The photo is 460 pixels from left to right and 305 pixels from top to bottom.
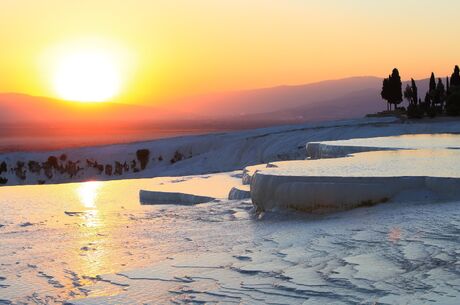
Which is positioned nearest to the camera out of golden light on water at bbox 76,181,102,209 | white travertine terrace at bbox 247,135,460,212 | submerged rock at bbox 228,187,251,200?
white travertine terrace at bbox 247,135,460,212

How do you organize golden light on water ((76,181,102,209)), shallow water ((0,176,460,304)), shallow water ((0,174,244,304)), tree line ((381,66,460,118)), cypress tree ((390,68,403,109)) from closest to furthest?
shallow water ((0,176,460,304)) → shallow water ((0,174,244,304)) → golden light on water ((76,181,102,209)) → tree line ((381,66,460,118)) → cypress tree ((390,68,403,109))

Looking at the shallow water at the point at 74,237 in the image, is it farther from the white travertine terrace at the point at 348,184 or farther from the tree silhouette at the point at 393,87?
the tree silhouette at the point at 393,87

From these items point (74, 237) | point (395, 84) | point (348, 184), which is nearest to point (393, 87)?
point (395, 84)

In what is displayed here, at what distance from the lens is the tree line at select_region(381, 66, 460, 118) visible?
4427 cm

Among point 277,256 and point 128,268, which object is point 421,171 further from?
point 128,268

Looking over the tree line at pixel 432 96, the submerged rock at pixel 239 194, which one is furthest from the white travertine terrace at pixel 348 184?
the tree line at pixel 432 96

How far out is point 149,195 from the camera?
15250 mm

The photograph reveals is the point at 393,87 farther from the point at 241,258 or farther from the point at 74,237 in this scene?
the point at 241,258

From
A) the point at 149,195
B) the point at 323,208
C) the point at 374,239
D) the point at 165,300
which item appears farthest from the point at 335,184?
the point at 149,195

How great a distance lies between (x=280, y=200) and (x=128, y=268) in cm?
370

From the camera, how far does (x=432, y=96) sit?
5038 cm

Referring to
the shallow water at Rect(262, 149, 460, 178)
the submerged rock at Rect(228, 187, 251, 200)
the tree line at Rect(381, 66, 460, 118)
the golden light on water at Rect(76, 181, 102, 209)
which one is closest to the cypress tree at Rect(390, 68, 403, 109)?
the tree line at Rect(381, 66, 460, 118)

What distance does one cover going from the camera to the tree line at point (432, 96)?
145 ft

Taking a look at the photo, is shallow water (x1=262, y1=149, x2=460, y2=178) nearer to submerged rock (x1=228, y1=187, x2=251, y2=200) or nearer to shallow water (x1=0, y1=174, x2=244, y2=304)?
submerged rock (x1=228, y1=187, x2=251, y2=200)
